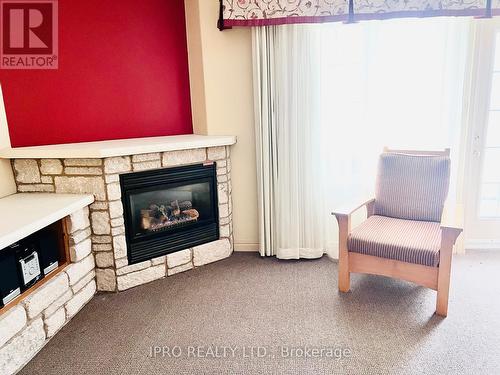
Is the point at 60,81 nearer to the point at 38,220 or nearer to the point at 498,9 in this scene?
the point at 38,220

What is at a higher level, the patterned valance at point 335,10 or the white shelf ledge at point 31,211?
the patterned valance at point 335,10

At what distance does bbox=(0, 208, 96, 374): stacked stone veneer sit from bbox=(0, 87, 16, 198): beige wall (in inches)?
21.8

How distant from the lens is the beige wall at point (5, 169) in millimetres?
2643

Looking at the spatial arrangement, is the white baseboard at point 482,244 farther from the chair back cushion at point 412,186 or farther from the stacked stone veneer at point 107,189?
the stacked stone veneer at point 107,189

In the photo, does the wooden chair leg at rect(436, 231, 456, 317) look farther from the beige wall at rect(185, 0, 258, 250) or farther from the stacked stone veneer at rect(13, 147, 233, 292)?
the stacked stone veneer at rect(13, 147, 233, 292)

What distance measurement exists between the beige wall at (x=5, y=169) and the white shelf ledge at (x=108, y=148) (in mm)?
82

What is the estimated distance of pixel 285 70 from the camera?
299cm

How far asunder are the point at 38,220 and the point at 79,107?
1195 mm

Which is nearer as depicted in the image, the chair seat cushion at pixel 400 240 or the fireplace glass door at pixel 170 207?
the chair seat cushion at pixel 400 240

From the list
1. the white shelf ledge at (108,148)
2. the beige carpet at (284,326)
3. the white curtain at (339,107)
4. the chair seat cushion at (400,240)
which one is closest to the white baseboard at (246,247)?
the white curtain at (339,107)

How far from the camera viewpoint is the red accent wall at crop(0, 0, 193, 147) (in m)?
2.84

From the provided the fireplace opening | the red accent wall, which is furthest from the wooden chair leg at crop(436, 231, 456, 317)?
the red accent wall

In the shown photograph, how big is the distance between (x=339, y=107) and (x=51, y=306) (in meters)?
2.41

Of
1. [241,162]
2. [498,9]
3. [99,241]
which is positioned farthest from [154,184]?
[498,9]
